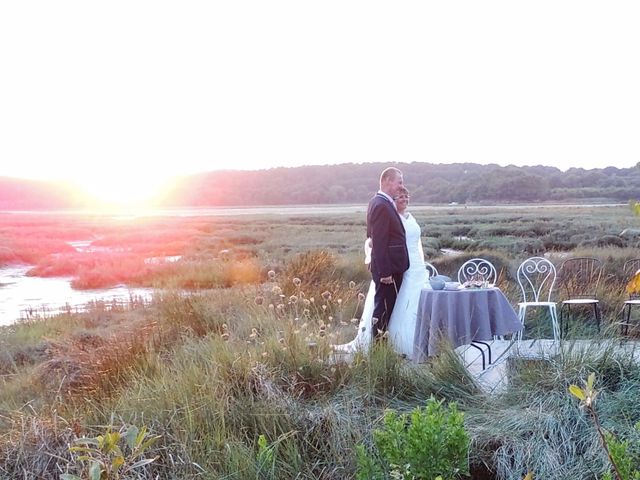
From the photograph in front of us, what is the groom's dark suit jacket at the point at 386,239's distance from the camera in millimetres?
6367

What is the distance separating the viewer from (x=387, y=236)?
6395 mm

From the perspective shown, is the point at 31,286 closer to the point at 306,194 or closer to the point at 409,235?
the point at 409,235

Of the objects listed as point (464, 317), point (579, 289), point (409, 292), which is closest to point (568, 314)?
point (579, 289)

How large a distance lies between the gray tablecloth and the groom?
1.28 ft

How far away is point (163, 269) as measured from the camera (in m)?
19.3

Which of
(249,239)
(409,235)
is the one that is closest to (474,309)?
(409,235)

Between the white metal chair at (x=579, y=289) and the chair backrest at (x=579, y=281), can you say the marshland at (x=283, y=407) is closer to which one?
the white metal chair at (x=579, y=289)

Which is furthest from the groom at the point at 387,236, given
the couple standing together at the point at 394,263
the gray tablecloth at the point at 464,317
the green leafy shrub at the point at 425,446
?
the green leafy shrub at the point at 425,446

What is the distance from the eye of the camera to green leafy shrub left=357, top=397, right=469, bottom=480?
2656mm

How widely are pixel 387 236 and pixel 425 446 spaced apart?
384 centimetres

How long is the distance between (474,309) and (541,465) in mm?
2865

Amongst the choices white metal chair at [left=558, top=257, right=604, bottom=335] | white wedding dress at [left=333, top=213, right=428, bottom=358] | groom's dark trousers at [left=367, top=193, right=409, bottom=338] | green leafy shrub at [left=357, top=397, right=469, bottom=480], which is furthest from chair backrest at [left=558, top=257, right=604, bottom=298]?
green leafy shrub at [left=357, top=397, right=469, bottom=480]

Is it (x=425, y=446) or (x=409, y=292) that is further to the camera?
(x=409, y=292)

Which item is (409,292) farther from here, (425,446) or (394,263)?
(425,446)
